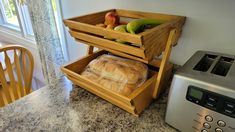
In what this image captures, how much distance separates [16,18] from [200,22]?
227 centimetres

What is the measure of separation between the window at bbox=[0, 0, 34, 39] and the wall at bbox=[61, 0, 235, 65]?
1.54 metres

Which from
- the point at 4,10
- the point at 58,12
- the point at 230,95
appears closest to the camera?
the point at 230,95

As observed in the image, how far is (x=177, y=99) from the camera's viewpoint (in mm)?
567

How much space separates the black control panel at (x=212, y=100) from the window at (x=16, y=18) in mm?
1999

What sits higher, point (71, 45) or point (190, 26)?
point (190, 26)

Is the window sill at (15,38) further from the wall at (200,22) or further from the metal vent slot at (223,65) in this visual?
the metal vent slot at (223,65)

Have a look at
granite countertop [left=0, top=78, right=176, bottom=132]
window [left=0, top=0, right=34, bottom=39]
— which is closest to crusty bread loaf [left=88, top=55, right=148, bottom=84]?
granite countertop [left=0, top=78, right=176, bottom=132]

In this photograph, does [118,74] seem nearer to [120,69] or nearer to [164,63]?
[120,69]

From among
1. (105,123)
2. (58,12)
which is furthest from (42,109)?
(58,12)

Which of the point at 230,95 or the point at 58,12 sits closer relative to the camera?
the point at 230,95

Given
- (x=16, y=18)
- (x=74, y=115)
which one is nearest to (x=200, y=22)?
(x=74, y=115)

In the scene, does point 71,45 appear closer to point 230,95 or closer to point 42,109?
point 42,109

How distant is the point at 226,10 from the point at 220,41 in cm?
12

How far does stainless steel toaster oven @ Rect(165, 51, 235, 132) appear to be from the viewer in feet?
1.56
